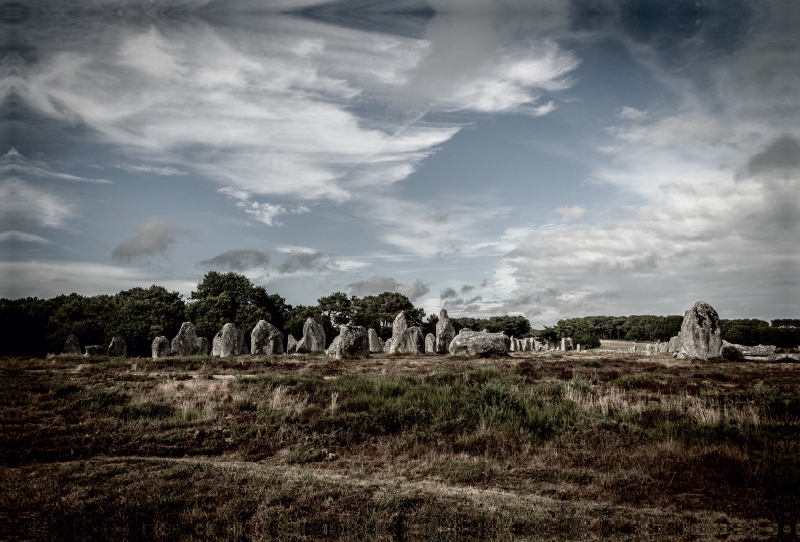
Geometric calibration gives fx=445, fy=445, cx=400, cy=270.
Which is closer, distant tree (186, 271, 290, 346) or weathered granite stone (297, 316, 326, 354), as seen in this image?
weathered granite stone (297, 316, 326, 354)

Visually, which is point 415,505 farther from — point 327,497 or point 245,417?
point 245,417

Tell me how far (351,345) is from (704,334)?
73.6 feet

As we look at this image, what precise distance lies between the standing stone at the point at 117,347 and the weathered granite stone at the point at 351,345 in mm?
21696

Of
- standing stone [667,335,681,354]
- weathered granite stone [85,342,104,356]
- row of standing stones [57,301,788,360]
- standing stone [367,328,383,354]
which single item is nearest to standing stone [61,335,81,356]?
row of standing stones [57,301,788,360]

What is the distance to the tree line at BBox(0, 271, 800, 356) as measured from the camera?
4253 cm

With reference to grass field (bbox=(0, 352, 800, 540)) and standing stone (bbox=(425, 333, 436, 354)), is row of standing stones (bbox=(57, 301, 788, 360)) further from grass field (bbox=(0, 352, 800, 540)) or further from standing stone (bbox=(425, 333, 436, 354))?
grass field (bbox=(0, 352, 800, 540))

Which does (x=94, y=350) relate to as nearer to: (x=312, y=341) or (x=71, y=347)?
(x=71, y=347)

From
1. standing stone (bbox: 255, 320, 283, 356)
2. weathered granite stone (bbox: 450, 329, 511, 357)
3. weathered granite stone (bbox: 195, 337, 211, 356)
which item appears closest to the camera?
weathered granite stone (bbox: 450, 329, 511, 357)

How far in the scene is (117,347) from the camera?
129 feet

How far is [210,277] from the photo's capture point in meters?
57.1

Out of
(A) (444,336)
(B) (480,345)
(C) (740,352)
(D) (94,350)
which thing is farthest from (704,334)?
(D) (94,350)

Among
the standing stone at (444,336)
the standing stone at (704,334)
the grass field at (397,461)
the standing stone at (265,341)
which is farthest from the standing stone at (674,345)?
the standing stone at (265,341)

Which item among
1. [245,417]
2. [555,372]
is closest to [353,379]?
[245,417]

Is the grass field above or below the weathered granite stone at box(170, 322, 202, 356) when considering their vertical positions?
below
